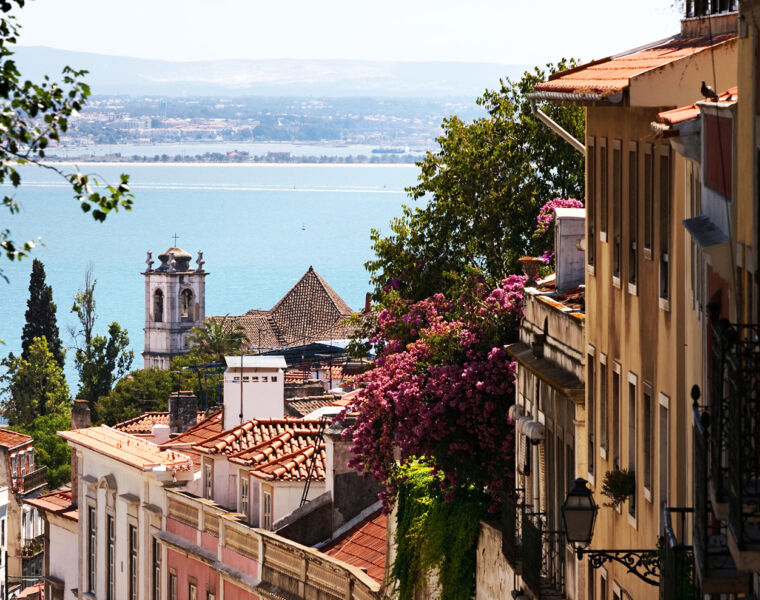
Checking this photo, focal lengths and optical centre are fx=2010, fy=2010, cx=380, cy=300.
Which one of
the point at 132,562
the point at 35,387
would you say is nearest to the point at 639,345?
the point at 132,562

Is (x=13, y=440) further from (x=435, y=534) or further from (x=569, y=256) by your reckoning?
(x=569, y=256)

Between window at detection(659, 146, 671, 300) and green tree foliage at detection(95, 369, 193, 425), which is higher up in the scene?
window at detection(659, 146, 671, 300)

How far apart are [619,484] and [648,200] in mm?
2734

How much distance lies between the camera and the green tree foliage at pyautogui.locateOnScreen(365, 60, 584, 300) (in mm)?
40031

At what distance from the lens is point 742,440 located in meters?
10.5

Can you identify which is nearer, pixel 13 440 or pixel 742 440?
pixel 742 440

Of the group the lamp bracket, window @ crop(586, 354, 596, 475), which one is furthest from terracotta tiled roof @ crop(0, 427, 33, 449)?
the lamp bracket

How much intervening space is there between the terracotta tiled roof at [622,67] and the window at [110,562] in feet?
87.1

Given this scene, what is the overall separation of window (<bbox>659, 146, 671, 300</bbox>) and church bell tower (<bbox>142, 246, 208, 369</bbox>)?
17776cm

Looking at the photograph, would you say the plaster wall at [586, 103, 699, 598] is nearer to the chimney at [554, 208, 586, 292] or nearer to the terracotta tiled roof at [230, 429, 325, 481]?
the chimney at [554, 208, 586, 292]

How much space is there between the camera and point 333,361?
118 metres

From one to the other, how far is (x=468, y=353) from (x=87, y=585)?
23.1 meters

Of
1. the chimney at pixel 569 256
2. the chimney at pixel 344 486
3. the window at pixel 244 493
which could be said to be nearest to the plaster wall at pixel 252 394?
the window at pixel 244 493

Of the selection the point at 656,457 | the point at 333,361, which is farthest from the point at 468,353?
the point at 333,361
